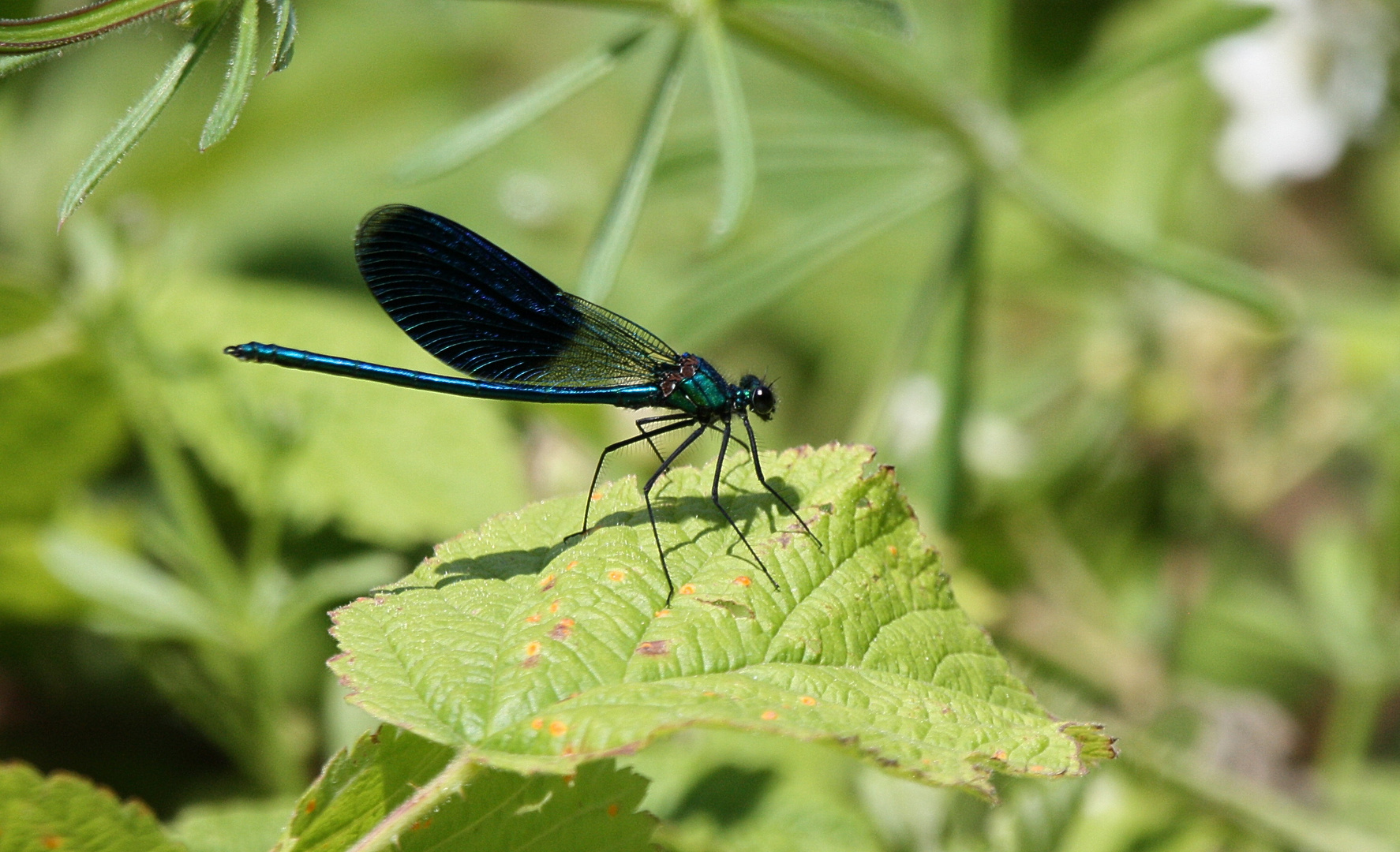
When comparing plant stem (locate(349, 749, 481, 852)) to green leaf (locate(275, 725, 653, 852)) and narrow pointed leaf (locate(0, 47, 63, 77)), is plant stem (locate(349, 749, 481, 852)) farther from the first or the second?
narrow pointed leaf (locate(0, 47, 63, 77))

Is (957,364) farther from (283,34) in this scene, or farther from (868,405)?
(283,34)

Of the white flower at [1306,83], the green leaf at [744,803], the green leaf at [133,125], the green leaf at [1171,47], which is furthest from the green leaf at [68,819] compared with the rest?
the white flower at [1306,83]

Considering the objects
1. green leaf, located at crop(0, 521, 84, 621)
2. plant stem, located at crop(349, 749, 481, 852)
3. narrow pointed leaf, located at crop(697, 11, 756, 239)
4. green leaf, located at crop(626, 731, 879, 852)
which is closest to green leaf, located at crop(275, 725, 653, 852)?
plant stem, located at crop(349, 749, 481, 852)

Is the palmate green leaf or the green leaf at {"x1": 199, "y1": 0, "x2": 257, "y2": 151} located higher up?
the green leaf at {"x1": 199, "y1": 0, "x2": 257, "y2": 151}

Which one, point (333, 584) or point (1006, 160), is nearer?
point (333, 584)

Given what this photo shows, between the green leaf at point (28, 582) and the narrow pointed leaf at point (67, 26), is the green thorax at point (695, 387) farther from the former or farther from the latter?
the green leaf at point (28, 582)

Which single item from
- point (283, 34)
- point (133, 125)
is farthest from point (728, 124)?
point (133, 125)

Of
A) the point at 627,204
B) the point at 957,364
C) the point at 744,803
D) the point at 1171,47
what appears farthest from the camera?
the point at 957,364
